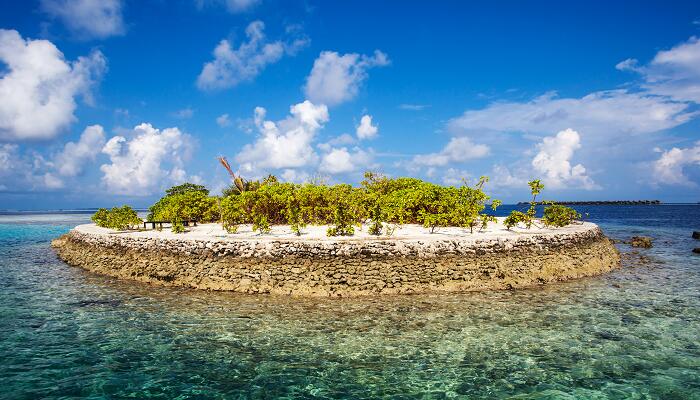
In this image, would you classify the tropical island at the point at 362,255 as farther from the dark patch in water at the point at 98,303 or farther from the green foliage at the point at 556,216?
the dark patch in water at the point at 98,303

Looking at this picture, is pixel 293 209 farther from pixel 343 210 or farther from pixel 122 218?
pixel 122 218

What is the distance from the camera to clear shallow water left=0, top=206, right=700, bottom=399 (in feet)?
25.6

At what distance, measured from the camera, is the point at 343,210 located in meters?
18.4

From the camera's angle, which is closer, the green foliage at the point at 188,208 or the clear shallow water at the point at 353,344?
the clear shallow water at the point at 353,344

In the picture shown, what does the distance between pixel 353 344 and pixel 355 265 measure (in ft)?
16.2

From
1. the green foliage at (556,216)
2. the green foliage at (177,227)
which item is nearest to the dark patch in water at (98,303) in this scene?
the green foliage at (177,227)

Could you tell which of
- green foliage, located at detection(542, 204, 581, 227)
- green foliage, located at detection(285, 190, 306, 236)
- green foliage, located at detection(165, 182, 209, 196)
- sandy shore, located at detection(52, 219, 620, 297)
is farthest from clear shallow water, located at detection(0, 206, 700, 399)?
green foliage, located at detection(165, 182, 209, 196)

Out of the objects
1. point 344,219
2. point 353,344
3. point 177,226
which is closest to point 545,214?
point 344,219

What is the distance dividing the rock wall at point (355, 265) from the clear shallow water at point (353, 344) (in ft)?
2.52

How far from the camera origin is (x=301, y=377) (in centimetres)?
817

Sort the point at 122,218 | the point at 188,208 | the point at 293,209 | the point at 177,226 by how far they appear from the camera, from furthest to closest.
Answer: the point at 188,208 → the point at 122,218 → the point at 293,209 → the point at 177,226

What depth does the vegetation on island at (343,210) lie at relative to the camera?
→ 2017 cm

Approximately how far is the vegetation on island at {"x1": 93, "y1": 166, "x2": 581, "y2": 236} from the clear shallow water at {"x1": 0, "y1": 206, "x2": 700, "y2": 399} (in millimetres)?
5748

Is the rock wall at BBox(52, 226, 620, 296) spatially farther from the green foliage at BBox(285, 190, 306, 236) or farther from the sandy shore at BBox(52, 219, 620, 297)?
the green foliage at BBox(285, 190, 306, 236)
